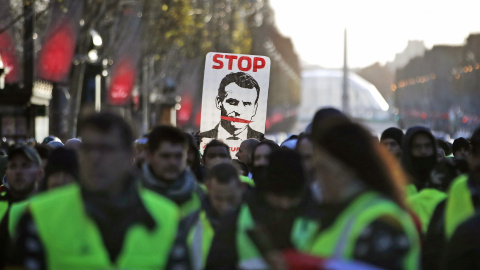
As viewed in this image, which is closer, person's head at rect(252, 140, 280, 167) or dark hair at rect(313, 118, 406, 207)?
dark hair at rect(313, 118, 406, 207)

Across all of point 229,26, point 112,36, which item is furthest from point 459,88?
point 112,36

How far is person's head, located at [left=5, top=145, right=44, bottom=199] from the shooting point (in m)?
7.12

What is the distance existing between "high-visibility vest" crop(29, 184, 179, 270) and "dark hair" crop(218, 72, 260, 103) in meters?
10.1

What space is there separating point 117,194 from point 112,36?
1199 inches

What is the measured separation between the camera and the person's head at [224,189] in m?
6.46

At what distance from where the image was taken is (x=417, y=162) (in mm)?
8531

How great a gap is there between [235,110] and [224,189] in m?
7.70

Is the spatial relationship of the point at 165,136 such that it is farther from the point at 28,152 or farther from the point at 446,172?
the point at 446,172

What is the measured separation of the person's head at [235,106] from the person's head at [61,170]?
285 inches

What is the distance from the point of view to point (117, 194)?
4.09 m

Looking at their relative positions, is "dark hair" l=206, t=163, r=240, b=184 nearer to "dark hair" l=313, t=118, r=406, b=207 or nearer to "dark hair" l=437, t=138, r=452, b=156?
"dark hair" l=313, t=118, r=406, b=207

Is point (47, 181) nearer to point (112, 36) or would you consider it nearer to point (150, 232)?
point (150, 232)

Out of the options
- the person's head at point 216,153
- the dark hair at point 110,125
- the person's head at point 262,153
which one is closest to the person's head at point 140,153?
the person's head at point 216,153

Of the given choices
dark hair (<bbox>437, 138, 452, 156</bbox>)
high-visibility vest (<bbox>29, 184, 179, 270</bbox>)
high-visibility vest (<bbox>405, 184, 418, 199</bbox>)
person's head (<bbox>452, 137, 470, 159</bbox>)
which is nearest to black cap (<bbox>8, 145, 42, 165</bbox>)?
high-visibility vest (<bbox>405, 184, 418, 199</bbox>)
